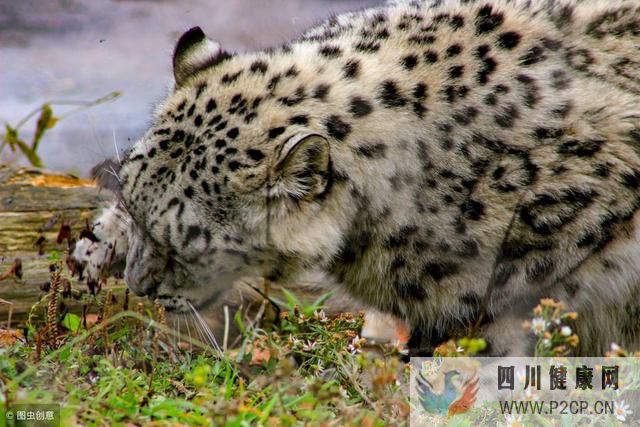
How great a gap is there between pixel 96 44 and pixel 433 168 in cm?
680

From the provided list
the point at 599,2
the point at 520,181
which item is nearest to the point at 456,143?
the point at 520,181

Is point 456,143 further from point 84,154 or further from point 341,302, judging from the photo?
point 84,154

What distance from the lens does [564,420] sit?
420 centimetres

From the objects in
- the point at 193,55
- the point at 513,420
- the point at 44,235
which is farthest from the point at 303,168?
the point at 44,235

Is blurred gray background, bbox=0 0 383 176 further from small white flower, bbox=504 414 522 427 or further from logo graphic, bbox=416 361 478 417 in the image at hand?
small white flower, bbox=504 414 522 427

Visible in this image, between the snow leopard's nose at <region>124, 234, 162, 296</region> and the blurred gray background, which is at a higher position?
the blurred gray background

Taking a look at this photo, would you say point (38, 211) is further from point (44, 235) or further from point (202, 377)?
point (202, 377)

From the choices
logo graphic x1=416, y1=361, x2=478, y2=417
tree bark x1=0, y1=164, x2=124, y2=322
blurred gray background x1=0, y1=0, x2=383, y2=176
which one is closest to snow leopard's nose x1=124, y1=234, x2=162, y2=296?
tree bark x1=0, y1=164, x2=124, y2=322

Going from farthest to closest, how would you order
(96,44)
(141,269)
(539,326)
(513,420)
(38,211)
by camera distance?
(96,44) → (38,211) → (141,269) → (513,420) → (539,326)

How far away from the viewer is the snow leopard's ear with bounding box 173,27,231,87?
15.8ft

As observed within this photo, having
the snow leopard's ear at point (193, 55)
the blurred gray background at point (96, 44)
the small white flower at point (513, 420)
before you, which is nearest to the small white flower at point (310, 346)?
the small white flower at point (513, 420)

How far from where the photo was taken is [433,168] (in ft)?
14.5

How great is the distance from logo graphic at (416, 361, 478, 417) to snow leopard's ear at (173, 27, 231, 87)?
1.88 m

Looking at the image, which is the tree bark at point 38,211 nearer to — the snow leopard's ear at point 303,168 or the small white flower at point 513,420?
the snow leopard's ear at point 303,168
